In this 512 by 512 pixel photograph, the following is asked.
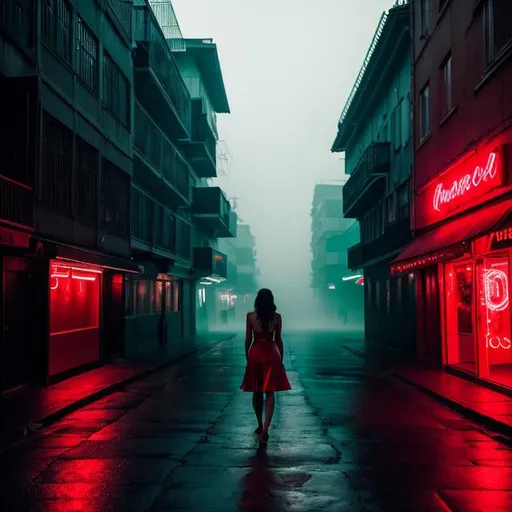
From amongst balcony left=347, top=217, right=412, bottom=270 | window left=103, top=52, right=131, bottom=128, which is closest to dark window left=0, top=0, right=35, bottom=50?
window left=103, top=52, right=131, bottom=128

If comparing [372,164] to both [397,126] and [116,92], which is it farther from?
[116,92]

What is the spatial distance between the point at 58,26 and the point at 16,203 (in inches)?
213

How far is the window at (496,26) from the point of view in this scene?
1296 centimetres

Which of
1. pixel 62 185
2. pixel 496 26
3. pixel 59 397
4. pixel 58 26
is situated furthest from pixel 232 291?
pixel 496 26

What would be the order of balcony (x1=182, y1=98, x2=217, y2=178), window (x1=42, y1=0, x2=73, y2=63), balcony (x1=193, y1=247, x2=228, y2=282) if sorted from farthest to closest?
balcony (x1=193, y1=247, x2=228, y2=282) < balcony (x1=182, y1=98, x2=217, y2=178) < window (x1=42, y1=0, x2=73, y2=63)

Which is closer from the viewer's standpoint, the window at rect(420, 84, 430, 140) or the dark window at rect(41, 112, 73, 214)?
the dark window at rect(41, 112, 73, 214)

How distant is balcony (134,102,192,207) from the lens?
86.9 feet

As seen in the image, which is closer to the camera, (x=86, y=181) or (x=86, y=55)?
(x=86, y=181)

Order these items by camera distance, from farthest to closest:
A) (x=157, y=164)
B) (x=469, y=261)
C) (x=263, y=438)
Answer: (x=157, y=164) → (x=469, y=261) → (x=263, y=438)

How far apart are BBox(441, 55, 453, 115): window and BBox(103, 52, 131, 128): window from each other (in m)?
9.54

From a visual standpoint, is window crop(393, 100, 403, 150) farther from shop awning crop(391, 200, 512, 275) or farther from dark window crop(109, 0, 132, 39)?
dark window crop(109, 0, 132, 39)

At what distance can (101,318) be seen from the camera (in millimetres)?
20281

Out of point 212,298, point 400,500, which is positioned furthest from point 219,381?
point 212,298

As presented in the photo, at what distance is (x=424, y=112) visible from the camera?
20625 millimetres
